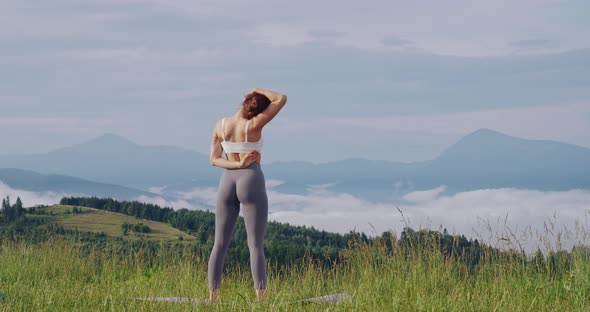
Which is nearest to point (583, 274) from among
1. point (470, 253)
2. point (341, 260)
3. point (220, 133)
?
point (470, 253)

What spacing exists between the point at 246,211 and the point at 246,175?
0.48m

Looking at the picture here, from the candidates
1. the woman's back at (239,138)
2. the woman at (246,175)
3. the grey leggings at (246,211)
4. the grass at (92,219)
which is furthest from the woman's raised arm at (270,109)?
the grass at (92,219)

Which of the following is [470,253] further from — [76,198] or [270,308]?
[76,198]

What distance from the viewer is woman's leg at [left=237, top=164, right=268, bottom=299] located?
28.9 feet

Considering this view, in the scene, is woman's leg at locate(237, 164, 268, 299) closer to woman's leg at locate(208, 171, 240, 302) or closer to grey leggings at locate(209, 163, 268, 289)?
grey leggings at locate(209, 163, 268, 289)

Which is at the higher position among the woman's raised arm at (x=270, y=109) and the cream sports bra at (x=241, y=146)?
the woman's raised arm at (x=270, y=109)

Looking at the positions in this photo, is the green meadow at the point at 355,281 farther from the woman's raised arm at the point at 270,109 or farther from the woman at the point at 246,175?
the woman's raised arm at the point at 270,109

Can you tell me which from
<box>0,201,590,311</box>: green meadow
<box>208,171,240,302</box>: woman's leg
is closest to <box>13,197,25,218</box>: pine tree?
<box>0,201,590,311</box>: green meadow

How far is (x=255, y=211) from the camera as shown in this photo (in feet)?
29.0

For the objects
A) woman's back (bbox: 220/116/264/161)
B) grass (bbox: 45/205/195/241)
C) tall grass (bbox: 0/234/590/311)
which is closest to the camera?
tall grass (bbox: 0/234/590/311)

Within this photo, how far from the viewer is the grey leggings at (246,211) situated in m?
8.81

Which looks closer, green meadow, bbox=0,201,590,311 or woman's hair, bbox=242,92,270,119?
green meadow, bbox=0,201,590,311

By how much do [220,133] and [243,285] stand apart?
316 cm

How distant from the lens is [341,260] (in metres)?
11.4
